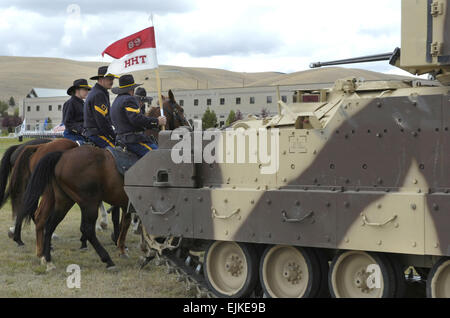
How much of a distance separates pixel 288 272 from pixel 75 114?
671 centimetres

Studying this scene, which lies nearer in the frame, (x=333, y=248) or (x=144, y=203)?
(x=333, y=248)

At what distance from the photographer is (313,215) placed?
762 cm

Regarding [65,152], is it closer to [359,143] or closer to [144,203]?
[144,203]

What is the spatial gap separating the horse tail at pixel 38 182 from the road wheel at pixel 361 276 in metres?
4.93

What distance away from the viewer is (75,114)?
13.5m

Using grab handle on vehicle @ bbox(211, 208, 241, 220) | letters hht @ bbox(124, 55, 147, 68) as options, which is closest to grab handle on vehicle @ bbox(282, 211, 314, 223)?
grab handle on vehicle @ bbox(211, 208, 241, 220)

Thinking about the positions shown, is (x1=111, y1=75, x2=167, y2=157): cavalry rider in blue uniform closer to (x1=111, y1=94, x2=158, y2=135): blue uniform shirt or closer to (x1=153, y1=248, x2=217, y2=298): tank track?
(x1=111, y1=94, x2=158, y2=135): blue uniform shirt

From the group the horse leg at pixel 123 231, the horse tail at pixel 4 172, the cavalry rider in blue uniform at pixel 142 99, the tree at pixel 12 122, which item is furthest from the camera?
the tree at pixel 12 122

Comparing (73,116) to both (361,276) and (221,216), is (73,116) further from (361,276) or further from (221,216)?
(361,276)

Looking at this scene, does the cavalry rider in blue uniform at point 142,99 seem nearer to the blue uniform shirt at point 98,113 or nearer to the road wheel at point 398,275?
the blue uniform shirt at point 98,113

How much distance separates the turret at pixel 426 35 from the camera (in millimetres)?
7438

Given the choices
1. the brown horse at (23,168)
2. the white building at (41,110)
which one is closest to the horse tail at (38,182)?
the brown horse at (23,168)

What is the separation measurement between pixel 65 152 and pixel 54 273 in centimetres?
184
